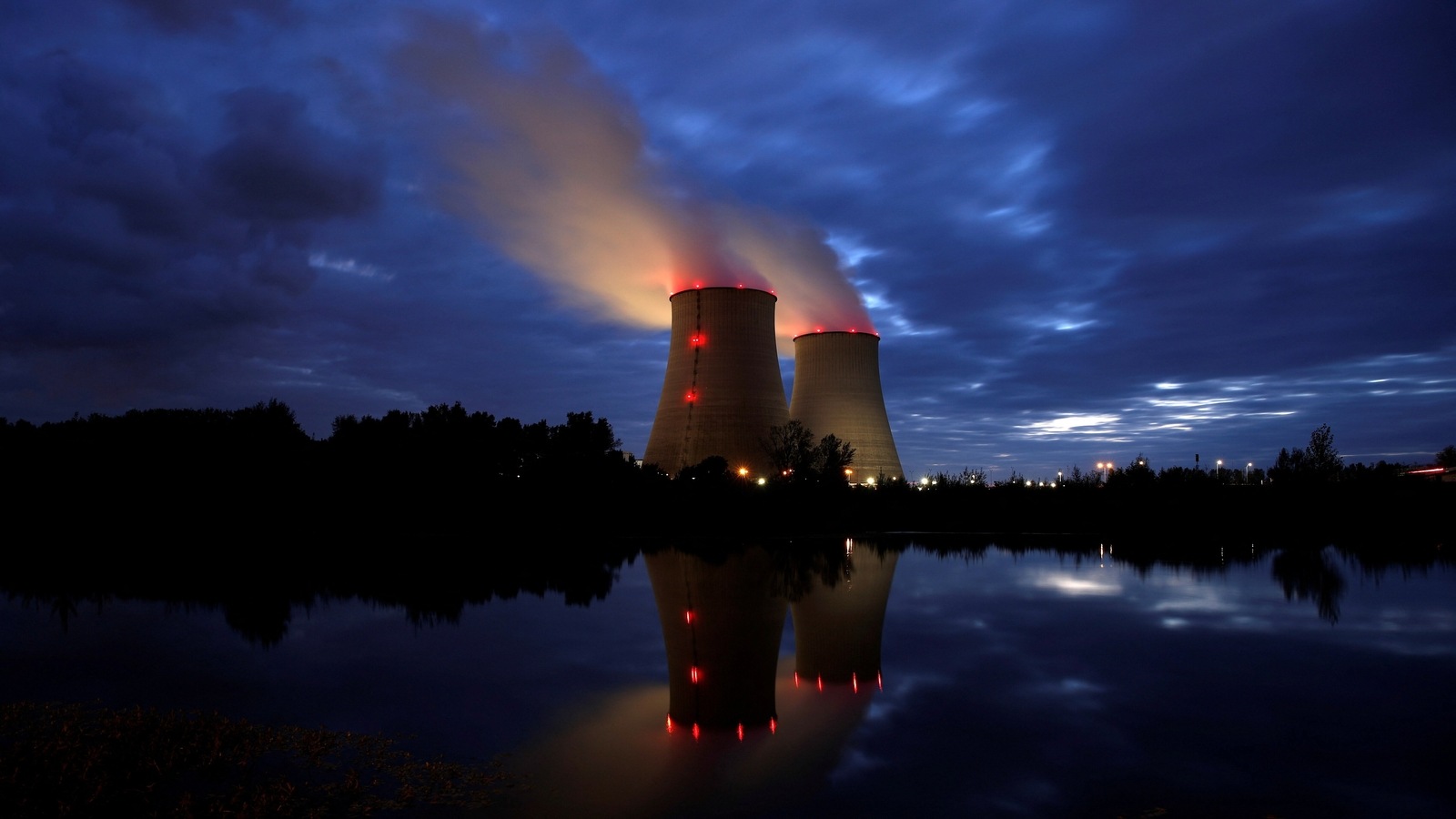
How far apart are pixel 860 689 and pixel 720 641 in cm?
262

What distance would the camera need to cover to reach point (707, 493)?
90.1 ft

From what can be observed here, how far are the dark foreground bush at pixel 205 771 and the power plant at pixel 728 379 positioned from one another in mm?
20607

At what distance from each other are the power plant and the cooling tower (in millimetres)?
45

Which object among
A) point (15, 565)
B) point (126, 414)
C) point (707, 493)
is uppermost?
point (126, 414)

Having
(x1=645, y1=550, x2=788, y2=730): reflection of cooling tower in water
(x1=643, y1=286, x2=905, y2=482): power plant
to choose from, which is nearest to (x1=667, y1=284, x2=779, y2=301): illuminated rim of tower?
(x1=643, y1=286, x2=905, y2=482): power plant

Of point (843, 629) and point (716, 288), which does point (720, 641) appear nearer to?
point (843, 629)

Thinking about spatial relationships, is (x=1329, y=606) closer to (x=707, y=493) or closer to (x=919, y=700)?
(x=919, y=700)

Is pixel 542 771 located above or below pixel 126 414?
below

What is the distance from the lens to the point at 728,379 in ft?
87.0

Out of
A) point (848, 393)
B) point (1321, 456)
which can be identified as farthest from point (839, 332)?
point (1321, 456)

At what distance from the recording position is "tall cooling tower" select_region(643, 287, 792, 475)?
26438 mm

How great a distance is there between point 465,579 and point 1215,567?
15.1m

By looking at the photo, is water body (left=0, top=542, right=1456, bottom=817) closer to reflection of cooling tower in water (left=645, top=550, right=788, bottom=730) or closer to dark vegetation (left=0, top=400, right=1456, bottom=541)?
reflection of cooling tower in water (left=645, top=550, right=788, bottom=730)

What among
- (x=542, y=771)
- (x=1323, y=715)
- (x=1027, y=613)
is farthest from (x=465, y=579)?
(x=1323, y=715)
